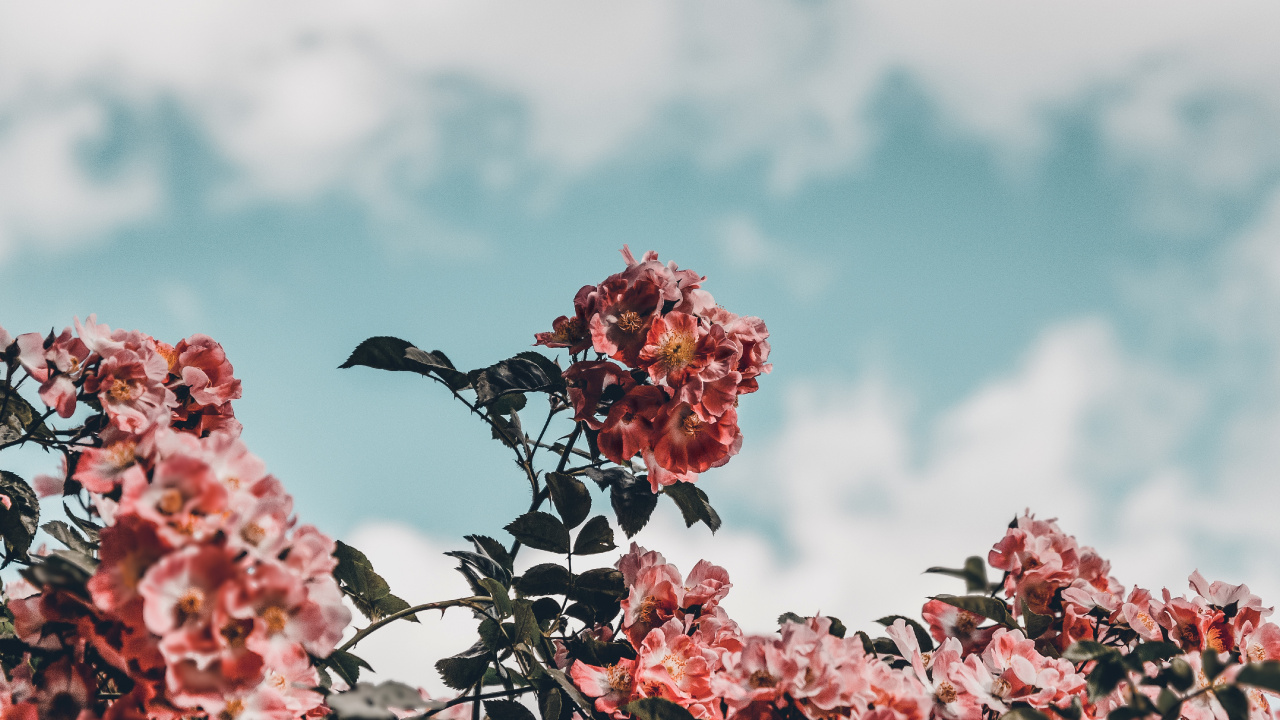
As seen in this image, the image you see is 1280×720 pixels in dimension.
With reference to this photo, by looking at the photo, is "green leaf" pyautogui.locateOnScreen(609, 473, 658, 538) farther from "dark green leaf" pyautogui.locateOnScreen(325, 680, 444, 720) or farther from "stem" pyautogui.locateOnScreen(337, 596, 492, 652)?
"dark green leaf" pyautogui.locateOnScreen(325, 680, 444, 720)

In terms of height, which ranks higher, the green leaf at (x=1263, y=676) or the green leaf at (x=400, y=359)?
the green leaf at (x=400, y=359)

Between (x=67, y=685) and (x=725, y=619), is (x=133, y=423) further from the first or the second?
(x=725, y=619)

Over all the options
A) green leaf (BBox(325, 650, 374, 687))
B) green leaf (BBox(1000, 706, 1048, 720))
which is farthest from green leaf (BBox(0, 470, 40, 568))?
green leaf (BBox(1000, 706, 1048, 720))

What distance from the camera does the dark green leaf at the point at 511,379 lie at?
1.91 metres

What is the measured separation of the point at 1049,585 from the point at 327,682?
177 cm

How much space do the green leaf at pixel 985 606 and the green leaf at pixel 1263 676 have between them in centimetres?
58

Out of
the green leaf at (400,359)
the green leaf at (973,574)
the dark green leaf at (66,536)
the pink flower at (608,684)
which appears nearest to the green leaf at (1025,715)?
the green leaf at (973,574)

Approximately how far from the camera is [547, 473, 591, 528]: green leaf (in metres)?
1.93

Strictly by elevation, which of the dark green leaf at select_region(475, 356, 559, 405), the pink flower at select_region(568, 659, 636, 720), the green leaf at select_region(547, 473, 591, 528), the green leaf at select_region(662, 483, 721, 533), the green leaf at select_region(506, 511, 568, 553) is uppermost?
the dark green leaf at select_region(475, 356, 559, 405)

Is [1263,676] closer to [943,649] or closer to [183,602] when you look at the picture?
[943,649]

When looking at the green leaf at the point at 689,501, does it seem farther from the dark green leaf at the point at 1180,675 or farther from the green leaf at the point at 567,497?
the dark green leaf at the point at 1180,675

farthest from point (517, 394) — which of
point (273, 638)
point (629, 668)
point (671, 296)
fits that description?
point (273, 638)

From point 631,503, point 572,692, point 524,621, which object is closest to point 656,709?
point 572,692

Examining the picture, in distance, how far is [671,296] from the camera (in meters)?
1.96
